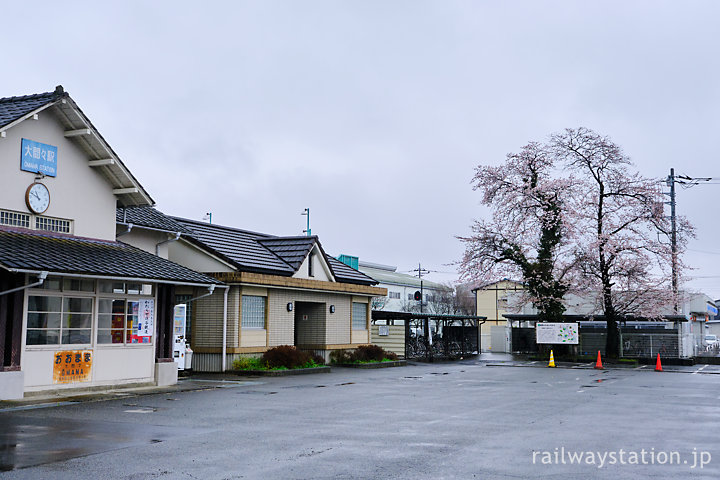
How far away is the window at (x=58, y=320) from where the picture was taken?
16.3 m

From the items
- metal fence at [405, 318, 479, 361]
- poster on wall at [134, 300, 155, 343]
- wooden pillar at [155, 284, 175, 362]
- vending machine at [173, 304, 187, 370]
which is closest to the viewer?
poster on wall at [134, 300, 155, 343]

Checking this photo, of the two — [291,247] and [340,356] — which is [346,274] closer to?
[340,356]

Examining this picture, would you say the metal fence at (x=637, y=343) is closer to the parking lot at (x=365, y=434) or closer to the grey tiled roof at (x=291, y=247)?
the grey tiled roof at (x=291, y=247)

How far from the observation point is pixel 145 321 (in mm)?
19359

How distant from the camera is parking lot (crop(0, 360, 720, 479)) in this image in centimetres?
879

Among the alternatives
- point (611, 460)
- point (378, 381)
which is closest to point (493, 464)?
point (611, 460)

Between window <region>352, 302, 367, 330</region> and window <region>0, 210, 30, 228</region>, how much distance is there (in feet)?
56.4

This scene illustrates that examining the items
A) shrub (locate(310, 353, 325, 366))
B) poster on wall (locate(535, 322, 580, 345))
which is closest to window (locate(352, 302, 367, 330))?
shrub (locate(310, 353, 325, 366))

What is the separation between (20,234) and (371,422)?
30.5ft

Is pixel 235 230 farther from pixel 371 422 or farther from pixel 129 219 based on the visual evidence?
pixel 371 422

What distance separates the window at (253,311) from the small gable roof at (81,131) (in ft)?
21.2

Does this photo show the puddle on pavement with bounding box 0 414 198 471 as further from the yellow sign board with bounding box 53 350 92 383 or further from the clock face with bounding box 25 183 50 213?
the clock face with bounding box 25 183 50 213

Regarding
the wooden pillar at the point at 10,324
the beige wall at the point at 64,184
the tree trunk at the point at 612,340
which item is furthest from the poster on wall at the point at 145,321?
the tree trunk at the point at 612,340

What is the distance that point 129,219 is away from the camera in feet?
69.4
